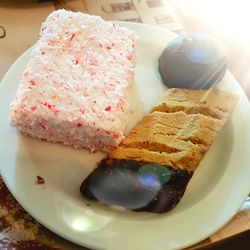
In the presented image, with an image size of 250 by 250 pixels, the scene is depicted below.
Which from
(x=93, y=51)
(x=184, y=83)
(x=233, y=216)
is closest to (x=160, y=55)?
(x=184, y=83)

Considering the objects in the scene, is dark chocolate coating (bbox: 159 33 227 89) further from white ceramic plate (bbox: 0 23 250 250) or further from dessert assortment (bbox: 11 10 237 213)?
white ceramic plate (bbox: 0 23 250 250)

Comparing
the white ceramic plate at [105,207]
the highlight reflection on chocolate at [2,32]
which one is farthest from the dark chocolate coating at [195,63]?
the highlight reflection on chocolate at [2,32]

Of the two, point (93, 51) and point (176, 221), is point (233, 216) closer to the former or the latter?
point (176, 221)

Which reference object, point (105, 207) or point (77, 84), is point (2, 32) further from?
point (105, 207)

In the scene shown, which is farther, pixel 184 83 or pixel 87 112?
pixel 184 83

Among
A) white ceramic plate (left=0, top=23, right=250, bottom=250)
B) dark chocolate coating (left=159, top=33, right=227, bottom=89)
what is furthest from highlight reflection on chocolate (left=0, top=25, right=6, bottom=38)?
dark chocolate coating (left=159, top=33, right=227, bottom=89)

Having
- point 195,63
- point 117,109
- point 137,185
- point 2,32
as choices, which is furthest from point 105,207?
point 2,32
